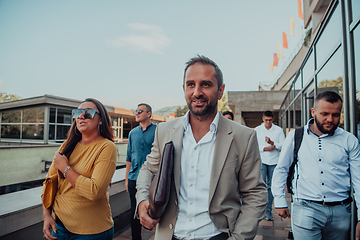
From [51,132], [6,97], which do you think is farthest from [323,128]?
[6,97]

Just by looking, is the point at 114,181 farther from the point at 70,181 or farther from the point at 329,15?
the point at 329,15

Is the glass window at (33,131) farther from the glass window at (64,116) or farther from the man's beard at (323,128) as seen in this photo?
the man's beard at (323,128)

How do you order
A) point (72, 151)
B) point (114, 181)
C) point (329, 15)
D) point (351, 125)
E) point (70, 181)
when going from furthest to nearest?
point (114, 181)
point (329, 15)
point (351, 125)
point (72, 151)
point (70, 181)

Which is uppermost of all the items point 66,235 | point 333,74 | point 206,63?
point 333,74

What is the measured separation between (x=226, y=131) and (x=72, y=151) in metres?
1.49

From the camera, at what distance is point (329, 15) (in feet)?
12.9

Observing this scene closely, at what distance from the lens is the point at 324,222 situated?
2309 millimetres

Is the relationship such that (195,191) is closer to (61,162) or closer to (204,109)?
(204,109)

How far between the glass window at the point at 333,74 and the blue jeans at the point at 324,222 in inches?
72.7

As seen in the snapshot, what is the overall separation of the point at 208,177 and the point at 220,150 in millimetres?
195

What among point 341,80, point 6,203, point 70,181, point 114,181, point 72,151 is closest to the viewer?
point 70,181

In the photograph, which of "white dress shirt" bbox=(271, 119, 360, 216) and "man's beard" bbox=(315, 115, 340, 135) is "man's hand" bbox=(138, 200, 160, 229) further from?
"man's beard" bbox=(315, 115, 340, 135)

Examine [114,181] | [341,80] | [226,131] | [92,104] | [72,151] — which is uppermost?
[341,80]

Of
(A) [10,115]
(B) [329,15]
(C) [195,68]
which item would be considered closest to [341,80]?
(B) [329,15]
